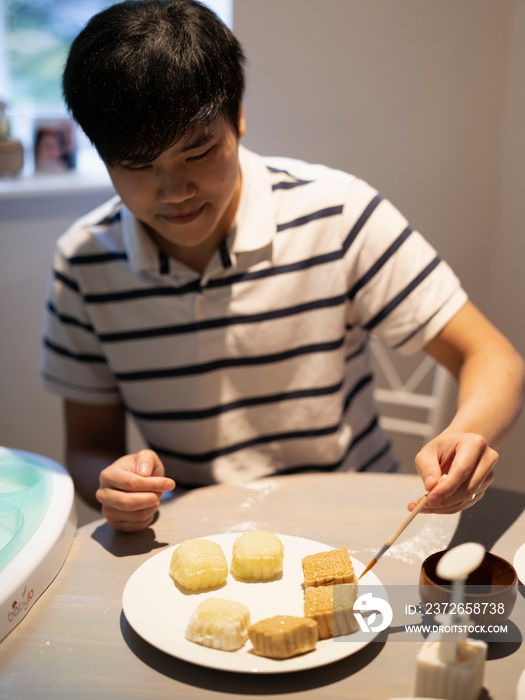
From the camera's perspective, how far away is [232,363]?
4.60 ft

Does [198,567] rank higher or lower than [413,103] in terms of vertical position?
lower

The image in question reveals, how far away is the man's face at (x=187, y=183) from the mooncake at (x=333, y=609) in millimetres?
603

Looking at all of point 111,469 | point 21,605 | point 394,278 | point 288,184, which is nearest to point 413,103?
point 288,184

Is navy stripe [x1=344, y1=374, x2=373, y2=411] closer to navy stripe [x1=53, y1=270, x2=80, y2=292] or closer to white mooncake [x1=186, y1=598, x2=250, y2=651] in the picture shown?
navy stripe [x1=53, y1=270, x2=80, y2=292]

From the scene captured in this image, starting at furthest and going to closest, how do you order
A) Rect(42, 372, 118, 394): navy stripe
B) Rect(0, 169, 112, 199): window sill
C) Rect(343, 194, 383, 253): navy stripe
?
Rect(0, 169, 112, 199): window sill < Rect(42, 372, 118, 394): navy stripe < Rect(343, 194, 383, 253): navy stripe

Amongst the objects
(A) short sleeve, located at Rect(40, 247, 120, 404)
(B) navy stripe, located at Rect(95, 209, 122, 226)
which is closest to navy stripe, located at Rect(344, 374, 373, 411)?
(A) short sleeve, located at Rect(40, 247, 120, 404)

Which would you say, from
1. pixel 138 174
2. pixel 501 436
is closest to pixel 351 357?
pixel 501 436

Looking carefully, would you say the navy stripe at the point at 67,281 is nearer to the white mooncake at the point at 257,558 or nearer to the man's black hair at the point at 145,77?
the man's black hair at the point at 145,77

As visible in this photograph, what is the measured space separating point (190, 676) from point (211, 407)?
67cm

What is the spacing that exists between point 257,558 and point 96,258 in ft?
2.38

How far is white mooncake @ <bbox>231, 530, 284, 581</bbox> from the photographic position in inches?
36.2

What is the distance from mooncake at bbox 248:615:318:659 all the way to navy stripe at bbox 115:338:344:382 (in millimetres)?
660

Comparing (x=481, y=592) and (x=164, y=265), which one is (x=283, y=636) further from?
(x=164, y=265)

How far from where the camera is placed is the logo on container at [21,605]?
0.85 metres
